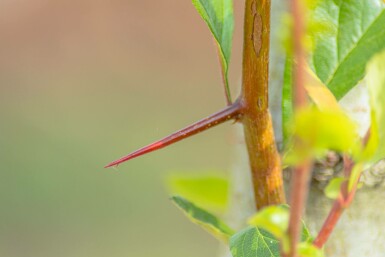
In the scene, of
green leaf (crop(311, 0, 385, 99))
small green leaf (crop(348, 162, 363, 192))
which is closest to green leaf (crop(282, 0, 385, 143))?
green leaf (crop(311, 0, 385, 99))

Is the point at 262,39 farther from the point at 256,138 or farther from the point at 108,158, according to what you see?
the point at 108,158

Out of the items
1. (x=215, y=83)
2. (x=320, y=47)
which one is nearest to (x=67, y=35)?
(x=215, y=83)

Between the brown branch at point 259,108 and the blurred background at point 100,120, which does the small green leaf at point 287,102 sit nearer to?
the brown branch at point 259,108

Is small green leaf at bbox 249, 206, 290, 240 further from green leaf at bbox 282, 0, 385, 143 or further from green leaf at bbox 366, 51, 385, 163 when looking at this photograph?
green leaf at bbox 282, 0, 385, 143

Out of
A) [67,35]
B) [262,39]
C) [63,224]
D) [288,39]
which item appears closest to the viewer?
[288,39]

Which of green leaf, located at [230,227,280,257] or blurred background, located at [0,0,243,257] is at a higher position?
green leaf, located at [230,227,280,257]

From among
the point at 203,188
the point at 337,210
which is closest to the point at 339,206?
the point at 337,210
